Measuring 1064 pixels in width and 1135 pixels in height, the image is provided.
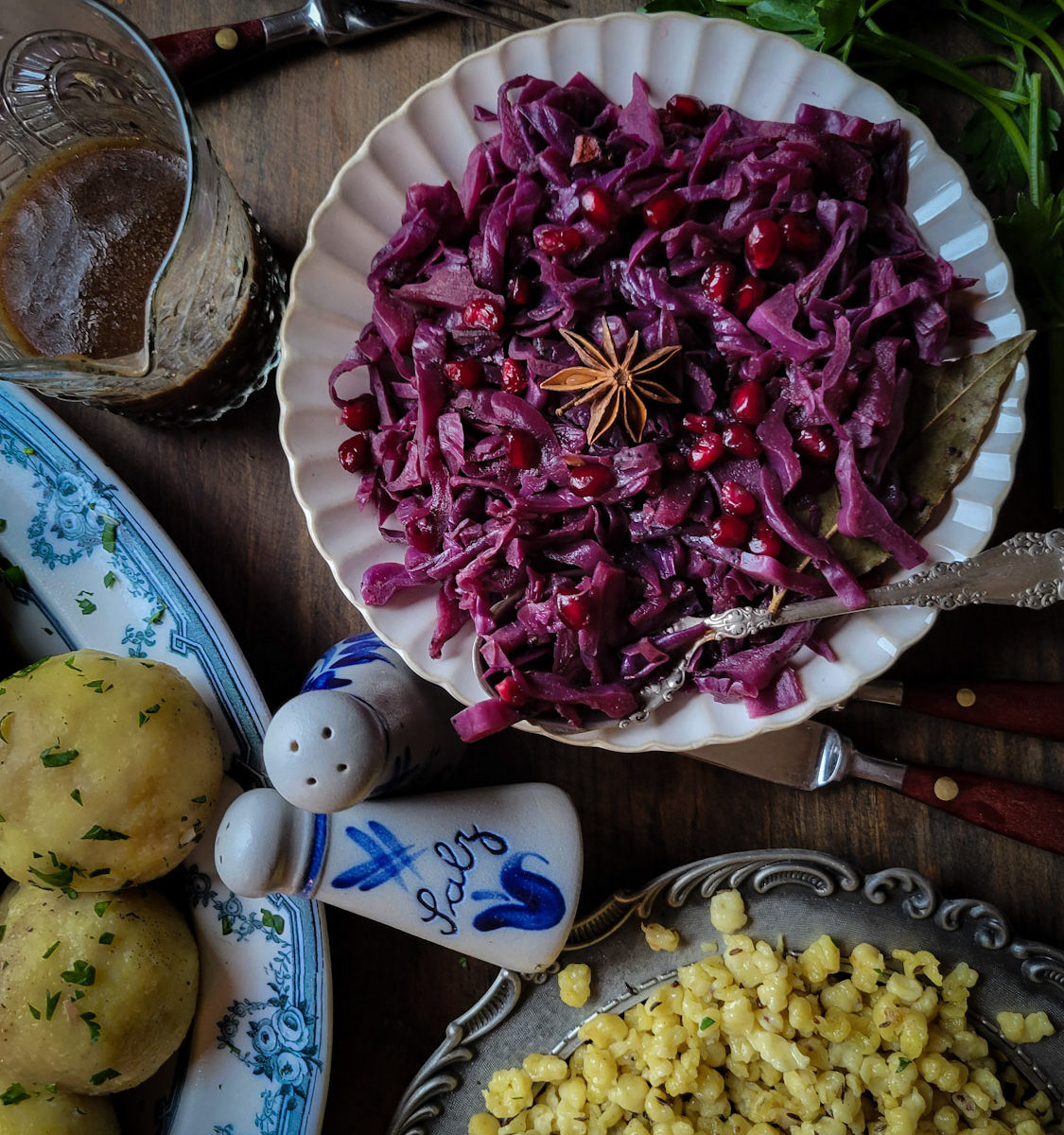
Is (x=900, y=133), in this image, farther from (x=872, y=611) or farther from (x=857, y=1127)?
(x=857, y=1127)

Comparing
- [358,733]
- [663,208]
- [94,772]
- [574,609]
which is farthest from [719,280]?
[94,772]

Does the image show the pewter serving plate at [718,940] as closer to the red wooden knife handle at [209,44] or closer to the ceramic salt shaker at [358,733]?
→ the ceramic salt shaker at [358,733]

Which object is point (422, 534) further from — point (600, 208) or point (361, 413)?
point (600, 208)

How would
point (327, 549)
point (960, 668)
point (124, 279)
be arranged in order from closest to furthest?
1. point (327, 549)
2. point (124, 279)
3. point (960, 668)

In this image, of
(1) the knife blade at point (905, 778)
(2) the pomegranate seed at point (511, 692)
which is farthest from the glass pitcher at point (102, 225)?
(1) the knife blade at point (905, 778)

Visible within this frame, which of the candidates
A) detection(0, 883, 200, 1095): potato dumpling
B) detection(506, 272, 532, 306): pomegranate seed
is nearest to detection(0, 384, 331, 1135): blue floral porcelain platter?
detection(0, 883, 200, 1095): potato dumpling

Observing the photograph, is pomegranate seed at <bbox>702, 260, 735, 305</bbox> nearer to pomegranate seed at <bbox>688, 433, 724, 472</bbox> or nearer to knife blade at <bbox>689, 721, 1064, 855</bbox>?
pomegranate seed at <bbox>688, 433, 724, 472</bbox>

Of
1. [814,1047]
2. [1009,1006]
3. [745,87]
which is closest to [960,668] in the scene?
[1009,1006]
